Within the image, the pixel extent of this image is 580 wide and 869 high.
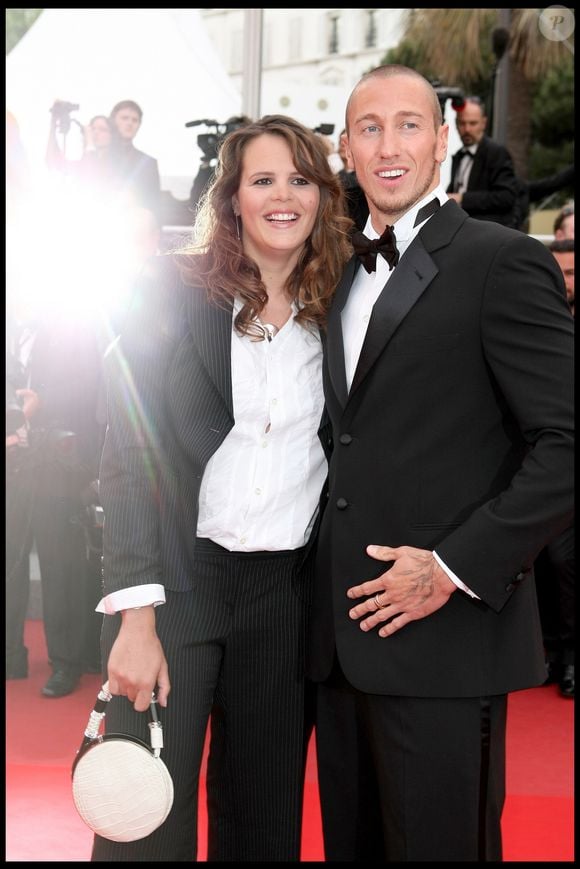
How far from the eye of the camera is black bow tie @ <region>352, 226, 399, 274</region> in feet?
6.36

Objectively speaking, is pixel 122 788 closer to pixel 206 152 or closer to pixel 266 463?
pixel 266 463

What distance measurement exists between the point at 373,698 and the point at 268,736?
0.94ft

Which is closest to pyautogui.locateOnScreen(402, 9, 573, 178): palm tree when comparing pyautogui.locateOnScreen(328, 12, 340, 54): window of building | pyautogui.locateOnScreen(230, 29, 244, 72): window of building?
pyautogui.locateOnScreen(328, 12, 340, 54): window of building

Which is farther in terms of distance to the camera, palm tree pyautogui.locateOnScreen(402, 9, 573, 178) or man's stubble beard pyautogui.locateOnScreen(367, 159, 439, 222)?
palm tree pyautogui.locateOnScreen(402, 9, 573, 178)

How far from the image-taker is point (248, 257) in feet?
7.15

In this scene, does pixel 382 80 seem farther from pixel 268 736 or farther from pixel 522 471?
pixel 268 736

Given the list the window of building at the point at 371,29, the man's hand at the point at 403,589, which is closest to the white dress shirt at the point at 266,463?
the man's hand at the point at 403,589

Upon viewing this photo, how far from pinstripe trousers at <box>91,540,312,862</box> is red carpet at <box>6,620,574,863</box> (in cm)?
77

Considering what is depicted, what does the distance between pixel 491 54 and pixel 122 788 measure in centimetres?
897

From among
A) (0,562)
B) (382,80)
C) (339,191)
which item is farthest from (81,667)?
(382,80)

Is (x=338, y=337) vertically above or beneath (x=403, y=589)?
above

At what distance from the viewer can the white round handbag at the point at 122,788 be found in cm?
182

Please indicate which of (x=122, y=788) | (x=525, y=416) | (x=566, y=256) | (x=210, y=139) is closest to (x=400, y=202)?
(x=525, y=416)

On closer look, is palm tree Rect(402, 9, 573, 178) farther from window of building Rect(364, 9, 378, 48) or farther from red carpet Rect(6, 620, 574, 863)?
red carpet Rect(6, 620, 574, 863)
